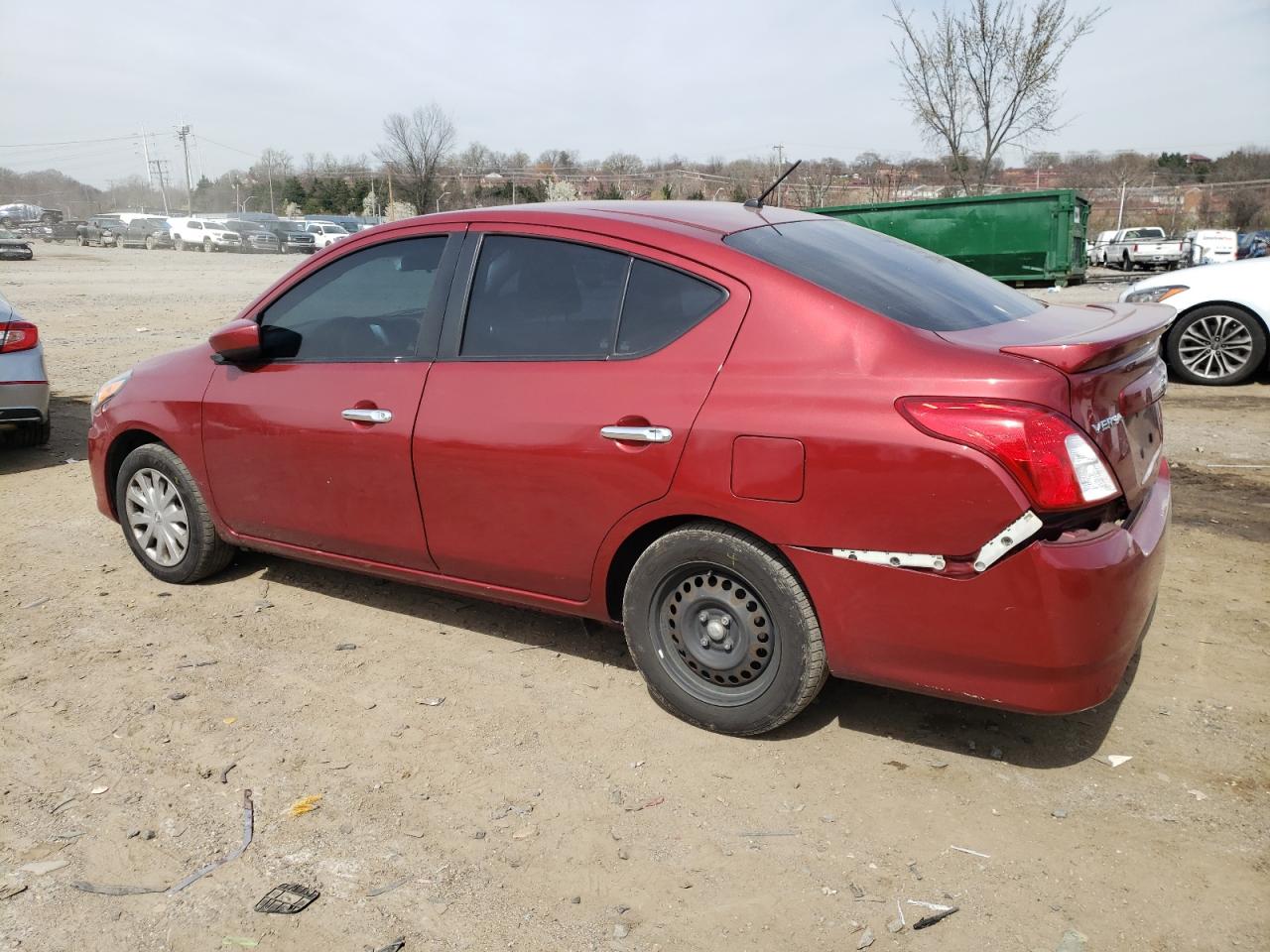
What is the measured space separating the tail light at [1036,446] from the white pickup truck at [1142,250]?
3949 centimetres

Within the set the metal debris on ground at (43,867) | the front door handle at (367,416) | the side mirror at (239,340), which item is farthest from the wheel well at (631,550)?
the side mirror at (239,340)

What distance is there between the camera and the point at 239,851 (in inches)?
114

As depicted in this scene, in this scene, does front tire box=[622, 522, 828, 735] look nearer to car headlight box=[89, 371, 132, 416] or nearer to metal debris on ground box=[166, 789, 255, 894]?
metal debris on ground box=[166, 789, 255, 894]

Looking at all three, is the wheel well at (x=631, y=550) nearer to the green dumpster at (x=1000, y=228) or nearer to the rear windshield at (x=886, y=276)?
the rear windshield at (x=886, y=276)

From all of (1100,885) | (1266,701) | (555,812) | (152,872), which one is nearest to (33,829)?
(152,872)

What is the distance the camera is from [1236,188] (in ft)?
167

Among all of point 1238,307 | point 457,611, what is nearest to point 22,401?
point 457,611

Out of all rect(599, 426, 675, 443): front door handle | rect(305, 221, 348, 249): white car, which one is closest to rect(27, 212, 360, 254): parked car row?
rect(305, 221, 348, 249): white car

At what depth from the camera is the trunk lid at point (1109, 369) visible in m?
2.80

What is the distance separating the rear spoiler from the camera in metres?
2.79

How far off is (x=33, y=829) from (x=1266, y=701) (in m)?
3.97

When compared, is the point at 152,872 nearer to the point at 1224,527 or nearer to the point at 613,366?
the point at 613,366

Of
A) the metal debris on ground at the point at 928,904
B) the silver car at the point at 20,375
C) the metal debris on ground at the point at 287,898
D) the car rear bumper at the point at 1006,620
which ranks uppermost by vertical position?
the silver car at the point at 20,375

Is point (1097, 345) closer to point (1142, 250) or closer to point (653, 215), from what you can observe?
point (653, 215)
